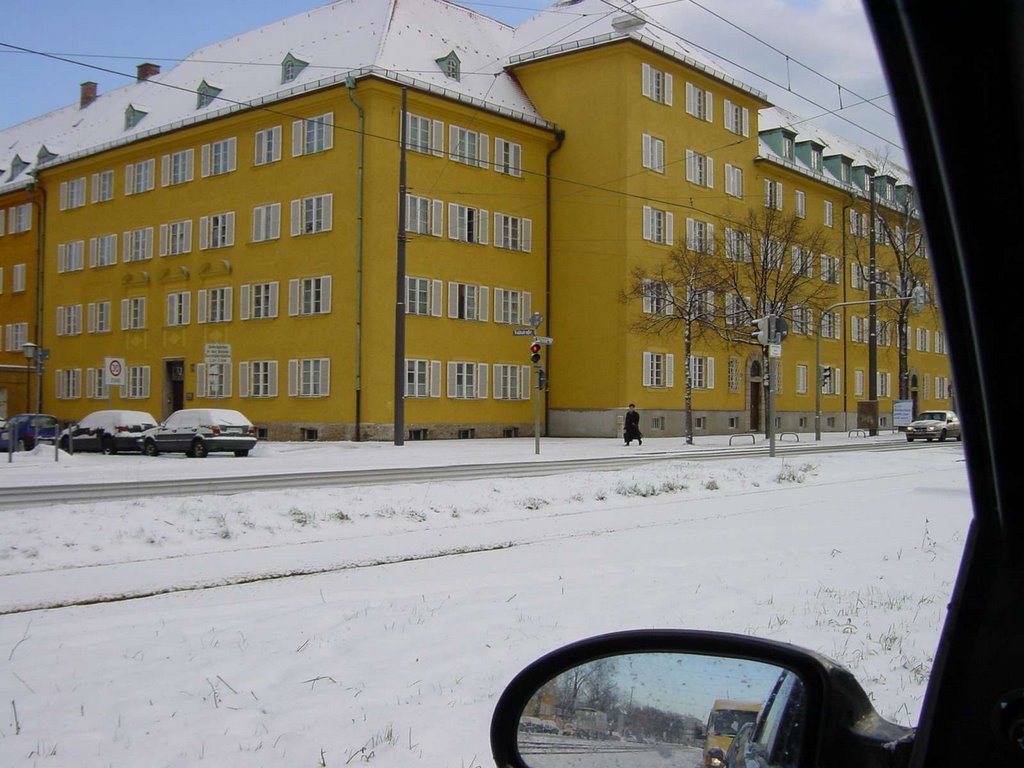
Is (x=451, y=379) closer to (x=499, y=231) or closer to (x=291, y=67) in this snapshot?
(x=499, y=231)

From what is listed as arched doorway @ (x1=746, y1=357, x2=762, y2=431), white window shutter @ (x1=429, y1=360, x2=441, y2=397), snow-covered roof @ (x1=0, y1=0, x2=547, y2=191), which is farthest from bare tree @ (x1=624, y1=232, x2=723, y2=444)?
arched doorway @ (x1=746, y1=357, x2=762, y2=431)

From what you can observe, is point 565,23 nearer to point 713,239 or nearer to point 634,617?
point 713,239

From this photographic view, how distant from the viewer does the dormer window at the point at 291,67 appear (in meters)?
43.1

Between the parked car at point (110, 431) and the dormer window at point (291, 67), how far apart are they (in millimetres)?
15536

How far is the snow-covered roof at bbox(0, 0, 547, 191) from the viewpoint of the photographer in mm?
41719

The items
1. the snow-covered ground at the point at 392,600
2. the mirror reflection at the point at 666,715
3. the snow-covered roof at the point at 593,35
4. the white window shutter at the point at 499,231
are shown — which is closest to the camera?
the mirror reflection at the point at 666,715

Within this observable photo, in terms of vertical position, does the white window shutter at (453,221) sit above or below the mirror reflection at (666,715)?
above

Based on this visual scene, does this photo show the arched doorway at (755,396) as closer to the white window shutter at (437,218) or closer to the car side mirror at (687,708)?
the white window shutter at (437,218)

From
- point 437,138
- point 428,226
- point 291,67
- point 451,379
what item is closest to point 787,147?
point 437,138

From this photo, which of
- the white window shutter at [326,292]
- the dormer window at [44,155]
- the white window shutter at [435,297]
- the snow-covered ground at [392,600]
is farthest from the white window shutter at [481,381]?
the dormer window at [44,155]

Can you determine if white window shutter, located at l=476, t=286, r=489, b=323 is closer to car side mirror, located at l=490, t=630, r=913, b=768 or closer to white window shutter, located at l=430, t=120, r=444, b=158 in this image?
white window shutter, located at l=430, t=120, r=444, b=158

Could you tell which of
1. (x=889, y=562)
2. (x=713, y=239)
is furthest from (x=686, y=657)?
(x=713, y=239)

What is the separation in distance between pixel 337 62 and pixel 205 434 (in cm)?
1709

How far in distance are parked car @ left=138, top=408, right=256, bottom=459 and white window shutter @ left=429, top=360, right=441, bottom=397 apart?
9.45m
